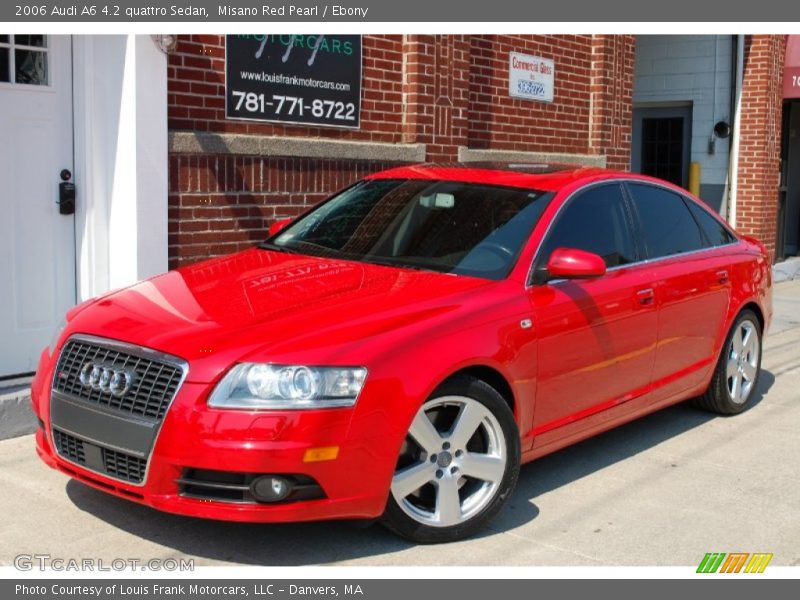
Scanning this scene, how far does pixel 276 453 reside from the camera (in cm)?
395

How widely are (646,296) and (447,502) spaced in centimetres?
191

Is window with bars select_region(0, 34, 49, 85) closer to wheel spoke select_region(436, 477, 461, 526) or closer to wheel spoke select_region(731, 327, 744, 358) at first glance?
wheel spoke select_region(436, 477, 461, 526)

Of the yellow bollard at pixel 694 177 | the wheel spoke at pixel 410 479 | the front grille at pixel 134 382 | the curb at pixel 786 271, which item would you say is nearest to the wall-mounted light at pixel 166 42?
the front grille at pixel 134 382

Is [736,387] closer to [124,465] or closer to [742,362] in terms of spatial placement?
[742,362]

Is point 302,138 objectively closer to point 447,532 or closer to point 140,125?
point 140,125

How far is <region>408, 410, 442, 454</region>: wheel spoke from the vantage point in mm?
4316

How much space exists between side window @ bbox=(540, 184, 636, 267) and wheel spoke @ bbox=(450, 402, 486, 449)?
3.37 feet

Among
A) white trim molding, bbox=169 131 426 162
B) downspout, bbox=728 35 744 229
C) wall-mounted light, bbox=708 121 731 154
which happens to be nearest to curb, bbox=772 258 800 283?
downspout, bbox=728 35 744 229

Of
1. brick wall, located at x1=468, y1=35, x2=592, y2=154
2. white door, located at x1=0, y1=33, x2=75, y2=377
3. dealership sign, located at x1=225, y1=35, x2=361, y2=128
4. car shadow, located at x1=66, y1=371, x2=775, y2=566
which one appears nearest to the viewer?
car shadow, located at x1=66, y1=371, x2=775, y2=566

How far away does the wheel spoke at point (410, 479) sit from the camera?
14.1ft

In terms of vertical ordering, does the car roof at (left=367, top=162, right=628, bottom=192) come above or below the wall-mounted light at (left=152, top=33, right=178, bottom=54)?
below

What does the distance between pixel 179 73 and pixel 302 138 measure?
1.25m

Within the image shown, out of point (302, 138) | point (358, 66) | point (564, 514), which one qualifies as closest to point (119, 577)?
point (564, 514)

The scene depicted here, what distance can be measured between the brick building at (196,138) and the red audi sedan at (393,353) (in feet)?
5.42
